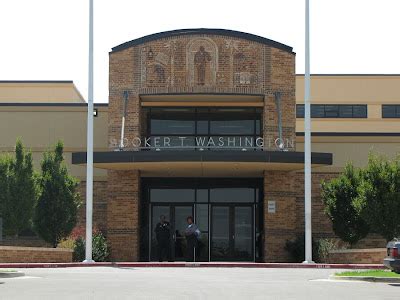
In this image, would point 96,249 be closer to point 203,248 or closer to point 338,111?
point 203,248

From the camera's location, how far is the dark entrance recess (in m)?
36.2

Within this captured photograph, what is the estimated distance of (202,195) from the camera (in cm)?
3662

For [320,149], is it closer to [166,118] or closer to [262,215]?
[262,215]

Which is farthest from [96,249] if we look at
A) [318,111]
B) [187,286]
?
[318,111]

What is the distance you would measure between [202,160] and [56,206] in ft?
18.7

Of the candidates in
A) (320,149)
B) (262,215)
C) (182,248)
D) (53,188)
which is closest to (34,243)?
(53,188)

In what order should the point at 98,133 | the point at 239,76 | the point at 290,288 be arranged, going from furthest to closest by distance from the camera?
the point at 98,133, the point at 239,76, the point at 290,288

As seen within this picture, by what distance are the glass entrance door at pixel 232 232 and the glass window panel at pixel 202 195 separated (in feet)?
1.58

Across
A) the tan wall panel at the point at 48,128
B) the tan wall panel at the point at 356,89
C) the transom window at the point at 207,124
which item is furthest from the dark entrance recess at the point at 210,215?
the tan wall panel at the point at 356,89

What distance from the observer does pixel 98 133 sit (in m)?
37.3

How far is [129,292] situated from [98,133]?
65.0 ft

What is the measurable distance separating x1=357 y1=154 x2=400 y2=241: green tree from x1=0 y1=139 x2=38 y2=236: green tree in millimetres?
11758

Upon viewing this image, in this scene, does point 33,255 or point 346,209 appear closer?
point 33,255

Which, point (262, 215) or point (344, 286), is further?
point (262, 215)
